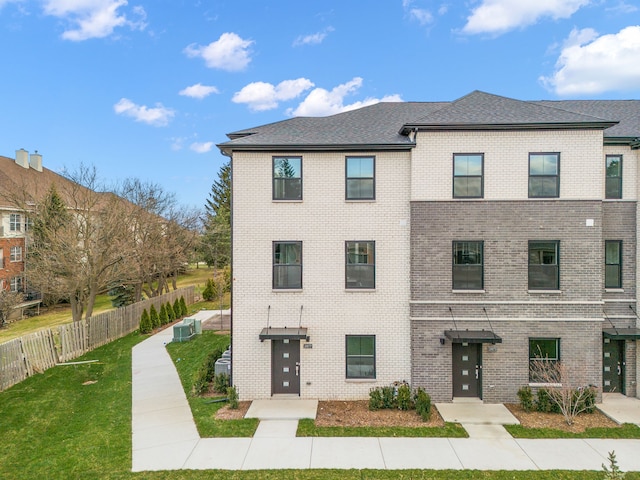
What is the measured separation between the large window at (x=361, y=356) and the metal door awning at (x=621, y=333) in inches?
305

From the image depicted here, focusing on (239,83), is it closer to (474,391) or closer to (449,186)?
(449,186)

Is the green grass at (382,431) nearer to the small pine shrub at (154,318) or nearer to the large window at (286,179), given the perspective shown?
the large window at (286,179)

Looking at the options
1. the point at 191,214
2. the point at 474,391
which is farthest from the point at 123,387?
the point at 191,214

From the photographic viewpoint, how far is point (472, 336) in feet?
36.4

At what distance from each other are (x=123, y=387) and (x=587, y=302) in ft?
54.8

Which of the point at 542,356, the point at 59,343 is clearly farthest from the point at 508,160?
the point at 59,343

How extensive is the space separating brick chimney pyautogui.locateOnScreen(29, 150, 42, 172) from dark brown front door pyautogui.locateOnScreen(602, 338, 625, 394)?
4936 cm

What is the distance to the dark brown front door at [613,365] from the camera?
12203mm

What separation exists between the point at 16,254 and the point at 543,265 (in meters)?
38.6

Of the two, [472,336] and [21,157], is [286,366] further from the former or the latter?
[21,157]

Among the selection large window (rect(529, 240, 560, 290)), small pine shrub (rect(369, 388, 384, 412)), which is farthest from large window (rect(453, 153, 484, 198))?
small pine shrub (rect(369, 388, 384, 412))

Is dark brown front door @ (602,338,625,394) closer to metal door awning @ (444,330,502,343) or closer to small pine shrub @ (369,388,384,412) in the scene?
metal door awning @ (444,330,502,343)

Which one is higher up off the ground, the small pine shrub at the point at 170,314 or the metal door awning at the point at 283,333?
the metal door awning at the point at 283,333

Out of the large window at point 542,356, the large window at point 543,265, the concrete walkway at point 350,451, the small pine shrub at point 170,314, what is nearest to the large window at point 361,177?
the large window at point 543,265
